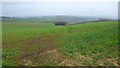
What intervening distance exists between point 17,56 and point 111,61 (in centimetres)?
750

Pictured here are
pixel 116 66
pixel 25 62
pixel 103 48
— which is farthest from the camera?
pixel 103 48

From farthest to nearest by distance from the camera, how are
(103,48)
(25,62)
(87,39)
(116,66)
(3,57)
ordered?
(87,39), (103,48), (3,57), (25,62), (116,66)

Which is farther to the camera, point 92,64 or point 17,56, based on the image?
point 17,56

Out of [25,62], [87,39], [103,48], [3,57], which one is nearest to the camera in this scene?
[25,62]

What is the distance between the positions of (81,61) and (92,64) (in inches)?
35.7

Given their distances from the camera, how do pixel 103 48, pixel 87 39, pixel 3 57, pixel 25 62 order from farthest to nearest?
pixel 87 39 → pixel 103 48 → pixel 3 57 → pixel 25 62

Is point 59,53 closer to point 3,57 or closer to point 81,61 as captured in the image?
point 81,61

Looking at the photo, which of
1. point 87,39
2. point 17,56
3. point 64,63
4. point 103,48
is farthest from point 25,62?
point 87,39

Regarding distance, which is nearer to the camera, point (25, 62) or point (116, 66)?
point (116, 66)

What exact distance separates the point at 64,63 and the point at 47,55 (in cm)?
223

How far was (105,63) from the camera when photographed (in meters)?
12.6

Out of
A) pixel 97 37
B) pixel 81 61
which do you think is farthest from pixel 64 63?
pixel 97 37

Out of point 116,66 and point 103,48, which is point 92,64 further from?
point 103,48

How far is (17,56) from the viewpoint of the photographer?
1452 cm
